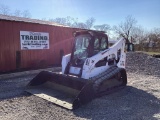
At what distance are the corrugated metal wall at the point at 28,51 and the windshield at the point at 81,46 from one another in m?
4.74

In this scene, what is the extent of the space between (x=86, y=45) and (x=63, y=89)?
185 cm

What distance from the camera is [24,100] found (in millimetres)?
5961

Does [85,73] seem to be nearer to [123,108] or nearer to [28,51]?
[123,108]

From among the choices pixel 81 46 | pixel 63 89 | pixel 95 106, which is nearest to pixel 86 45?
pixel 81 46

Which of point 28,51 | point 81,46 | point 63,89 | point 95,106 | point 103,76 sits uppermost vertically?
point 81,46

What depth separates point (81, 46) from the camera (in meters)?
7.16

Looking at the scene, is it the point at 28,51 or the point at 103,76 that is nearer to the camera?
the point at 103,76

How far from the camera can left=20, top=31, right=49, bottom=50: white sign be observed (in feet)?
35.7

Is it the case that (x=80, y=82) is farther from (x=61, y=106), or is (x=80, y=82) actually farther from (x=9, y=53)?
(x=9, y=53)

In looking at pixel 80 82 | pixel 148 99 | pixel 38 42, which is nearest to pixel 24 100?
pixel 80 82

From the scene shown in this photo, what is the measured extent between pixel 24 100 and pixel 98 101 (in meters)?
2.39

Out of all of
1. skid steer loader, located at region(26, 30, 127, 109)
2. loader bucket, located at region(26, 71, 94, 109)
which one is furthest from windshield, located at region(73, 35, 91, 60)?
loader bucket, located at region(26, 71, 94, 109)

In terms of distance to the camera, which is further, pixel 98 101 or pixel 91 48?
pixel 91 48

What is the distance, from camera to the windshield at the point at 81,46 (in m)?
6.92
